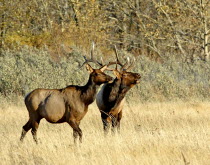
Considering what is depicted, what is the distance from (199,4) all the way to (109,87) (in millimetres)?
12154

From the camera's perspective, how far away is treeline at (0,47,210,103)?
18.7 m

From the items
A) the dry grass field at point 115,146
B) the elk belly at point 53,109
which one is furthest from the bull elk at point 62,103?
the dry grass field at point 115,146

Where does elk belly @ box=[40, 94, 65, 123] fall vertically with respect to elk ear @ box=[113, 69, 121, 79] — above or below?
below

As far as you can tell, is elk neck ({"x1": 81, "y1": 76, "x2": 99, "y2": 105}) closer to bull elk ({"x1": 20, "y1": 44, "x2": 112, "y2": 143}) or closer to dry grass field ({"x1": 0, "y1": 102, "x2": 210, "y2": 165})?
bull elk ({"x1": 20, "y1": 44, "x2": 112, "y2": 143})

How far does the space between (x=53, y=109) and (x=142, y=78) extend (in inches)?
394

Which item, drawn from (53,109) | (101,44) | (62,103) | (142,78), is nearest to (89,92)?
(62,103)

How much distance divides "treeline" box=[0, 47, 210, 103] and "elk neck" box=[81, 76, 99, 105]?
6465 millimetres

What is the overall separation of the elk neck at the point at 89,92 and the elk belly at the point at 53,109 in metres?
0.41

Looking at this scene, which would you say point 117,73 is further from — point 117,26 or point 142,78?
point 117,26

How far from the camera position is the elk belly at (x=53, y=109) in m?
11.0

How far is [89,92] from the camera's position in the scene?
11.1 m

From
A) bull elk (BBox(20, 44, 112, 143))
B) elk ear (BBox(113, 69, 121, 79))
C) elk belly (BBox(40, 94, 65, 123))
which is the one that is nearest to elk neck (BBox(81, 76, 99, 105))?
bull elk (BBox(20, 44, 112, 143))

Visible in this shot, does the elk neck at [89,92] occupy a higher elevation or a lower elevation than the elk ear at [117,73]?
lower

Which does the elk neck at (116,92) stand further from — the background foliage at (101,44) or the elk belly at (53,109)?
the background foliage at (101,44)
